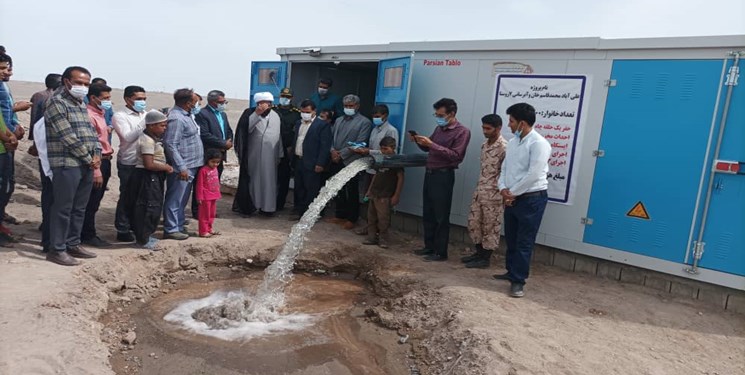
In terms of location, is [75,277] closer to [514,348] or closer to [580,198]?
[514,348]

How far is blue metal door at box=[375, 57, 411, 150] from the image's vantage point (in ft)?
20.7

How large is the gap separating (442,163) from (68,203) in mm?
3656

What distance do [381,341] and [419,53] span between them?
392cm

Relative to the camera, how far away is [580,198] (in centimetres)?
547

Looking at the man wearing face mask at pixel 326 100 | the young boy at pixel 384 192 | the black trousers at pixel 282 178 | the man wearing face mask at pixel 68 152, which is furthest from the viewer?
the man wearing face mask at pixel 326 100

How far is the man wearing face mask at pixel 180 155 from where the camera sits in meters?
5.43

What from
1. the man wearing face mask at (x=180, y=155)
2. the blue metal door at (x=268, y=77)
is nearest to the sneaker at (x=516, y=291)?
the man wearing face mask at (x=180, y=155)

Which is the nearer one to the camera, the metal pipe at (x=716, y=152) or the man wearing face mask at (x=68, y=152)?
the man wearing face mask at (x=68, y=152)

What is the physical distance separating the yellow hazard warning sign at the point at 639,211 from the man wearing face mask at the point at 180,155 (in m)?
4.63

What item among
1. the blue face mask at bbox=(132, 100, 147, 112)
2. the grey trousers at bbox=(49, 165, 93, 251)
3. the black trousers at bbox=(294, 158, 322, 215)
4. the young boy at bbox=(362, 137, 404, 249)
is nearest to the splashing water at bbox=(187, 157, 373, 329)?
the young boy at bbox=(362, 137, 404, 249)

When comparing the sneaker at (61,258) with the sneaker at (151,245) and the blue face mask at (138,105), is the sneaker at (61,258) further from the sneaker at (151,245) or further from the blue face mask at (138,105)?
the blue face mask at (138,105)

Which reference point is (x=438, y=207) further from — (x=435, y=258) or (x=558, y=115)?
(x=558, y=115)

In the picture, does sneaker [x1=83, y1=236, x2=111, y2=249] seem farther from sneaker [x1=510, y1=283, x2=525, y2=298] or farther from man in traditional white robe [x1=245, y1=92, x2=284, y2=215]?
sneaker [x1=510, y1=283, x2=525, y2=298]

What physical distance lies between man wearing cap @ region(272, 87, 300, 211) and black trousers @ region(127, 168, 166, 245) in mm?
2251
